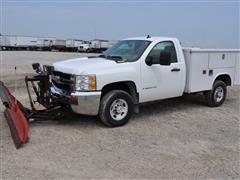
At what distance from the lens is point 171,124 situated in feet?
21.7

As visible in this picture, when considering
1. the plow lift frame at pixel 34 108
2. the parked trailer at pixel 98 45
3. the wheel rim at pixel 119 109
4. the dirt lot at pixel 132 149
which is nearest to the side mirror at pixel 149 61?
the wheel rim at pixel 119 109

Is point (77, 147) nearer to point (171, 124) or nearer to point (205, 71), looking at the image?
point (171, 124)

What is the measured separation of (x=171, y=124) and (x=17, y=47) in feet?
219

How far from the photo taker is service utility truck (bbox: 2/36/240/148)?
5910 mm

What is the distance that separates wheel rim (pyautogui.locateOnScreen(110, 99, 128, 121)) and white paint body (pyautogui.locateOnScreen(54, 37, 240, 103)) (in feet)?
1.51

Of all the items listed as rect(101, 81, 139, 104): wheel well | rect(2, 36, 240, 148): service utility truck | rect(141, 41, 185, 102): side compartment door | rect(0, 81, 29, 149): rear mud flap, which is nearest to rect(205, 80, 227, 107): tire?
rect(2, 36, 240, 148): service utility truck

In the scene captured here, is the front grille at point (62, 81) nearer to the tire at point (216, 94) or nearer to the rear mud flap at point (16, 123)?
the rear mud flap at point (16, 123)

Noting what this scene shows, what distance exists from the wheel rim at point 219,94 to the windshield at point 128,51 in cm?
271

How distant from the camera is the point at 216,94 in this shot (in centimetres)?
834

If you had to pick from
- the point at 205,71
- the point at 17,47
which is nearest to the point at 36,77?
the point at 205,71

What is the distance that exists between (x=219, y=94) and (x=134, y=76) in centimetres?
326

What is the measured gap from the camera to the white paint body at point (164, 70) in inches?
239

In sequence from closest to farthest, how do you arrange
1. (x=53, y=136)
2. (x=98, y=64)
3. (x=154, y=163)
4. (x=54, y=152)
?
(x=154, y=163) < (x=54, y=152) < (x=53, y=136) < (x=98, y=64)

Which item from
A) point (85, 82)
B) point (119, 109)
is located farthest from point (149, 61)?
point (85, 82)
